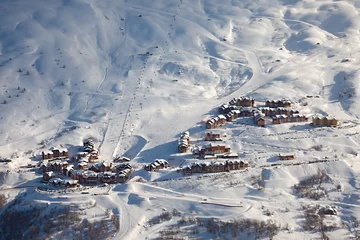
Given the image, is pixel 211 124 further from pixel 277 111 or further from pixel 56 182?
pixel 56 182

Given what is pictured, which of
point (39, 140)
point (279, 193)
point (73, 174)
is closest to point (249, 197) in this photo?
point (279, 193)

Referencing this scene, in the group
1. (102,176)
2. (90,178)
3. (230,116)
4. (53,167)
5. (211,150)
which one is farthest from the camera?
(230,116)

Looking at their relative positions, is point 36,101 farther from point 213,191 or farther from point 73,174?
point 213,191

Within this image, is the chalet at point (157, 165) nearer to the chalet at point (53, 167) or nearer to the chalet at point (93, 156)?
the chalet at point (93, 156)

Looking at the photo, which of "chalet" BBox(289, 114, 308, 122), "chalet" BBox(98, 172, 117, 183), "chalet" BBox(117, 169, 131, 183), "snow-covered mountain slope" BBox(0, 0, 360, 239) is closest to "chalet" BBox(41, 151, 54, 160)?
"snow-covered mountain slope" BBox(0, 0, 360, 239)

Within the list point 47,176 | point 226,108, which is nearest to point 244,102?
point 226,108
